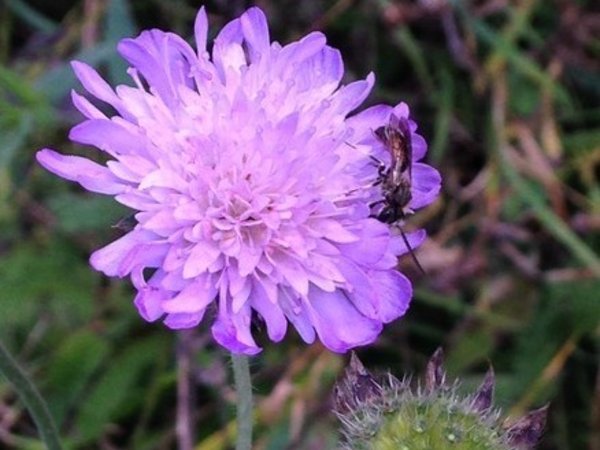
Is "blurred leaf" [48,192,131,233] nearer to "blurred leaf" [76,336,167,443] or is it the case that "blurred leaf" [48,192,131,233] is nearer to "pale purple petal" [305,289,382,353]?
"blurred leaf" [76,336,167,443]

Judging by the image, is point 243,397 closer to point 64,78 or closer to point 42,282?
point 42,282

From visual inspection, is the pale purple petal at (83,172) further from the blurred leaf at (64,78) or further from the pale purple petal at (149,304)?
the blurred leaf at (64,78)

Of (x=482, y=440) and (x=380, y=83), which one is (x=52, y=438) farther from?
(x=380, y=83)

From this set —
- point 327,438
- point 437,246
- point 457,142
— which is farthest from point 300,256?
point 457,142

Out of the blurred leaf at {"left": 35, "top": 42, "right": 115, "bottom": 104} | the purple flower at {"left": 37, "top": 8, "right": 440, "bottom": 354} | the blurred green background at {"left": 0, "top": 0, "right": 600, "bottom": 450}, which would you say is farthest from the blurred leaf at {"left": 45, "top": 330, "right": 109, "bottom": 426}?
the purple flower at {"left": 37, "top": 8, "right": 440, "bottom": 354}

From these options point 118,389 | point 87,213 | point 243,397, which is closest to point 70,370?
point 118,389

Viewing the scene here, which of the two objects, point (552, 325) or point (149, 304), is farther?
point (552, 325)
